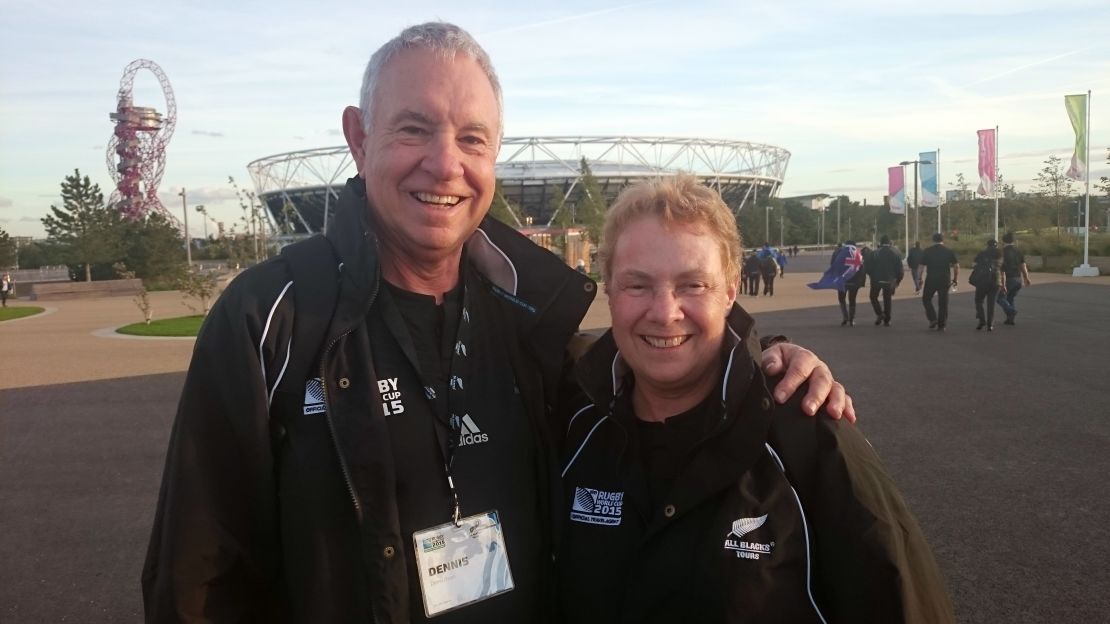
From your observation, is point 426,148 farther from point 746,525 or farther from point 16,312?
point 16,312

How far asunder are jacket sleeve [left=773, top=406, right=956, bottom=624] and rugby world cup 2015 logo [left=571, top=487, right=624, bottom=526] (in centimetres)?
44

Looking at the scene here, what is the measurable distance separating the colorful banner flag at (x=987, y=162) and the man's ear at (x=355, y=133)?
119 ft

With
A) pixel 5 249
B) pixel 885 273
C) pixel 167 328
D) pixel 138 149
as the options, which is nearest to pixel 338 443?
pixel 885 273

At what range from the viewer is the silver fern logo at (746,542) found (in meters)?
1.82

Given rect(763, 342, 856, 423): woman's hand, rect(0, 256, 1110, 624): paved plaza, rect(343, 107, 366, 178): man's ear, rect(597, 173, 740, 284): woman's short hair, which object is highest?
rect(343, 107, 366, 178): man's ear

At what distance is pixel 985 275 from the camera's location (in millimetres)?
13516

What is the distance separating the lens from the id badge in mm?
1929

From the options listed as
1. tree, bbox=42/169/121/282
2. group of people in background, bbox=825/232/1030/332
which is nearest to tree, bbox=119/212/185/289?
tree, bbox=42/169/121/282

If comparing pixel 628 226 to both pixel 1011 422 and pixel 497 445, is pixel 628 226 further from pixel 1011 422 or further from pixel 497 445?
pixel 1011 422

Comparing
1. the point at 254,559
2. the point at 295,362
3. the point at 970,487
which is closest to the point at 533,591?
the point at 254,559

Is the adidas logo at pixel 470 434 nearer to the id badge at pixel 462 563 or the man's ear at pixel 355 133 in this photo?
the id badge at pixel 462 563

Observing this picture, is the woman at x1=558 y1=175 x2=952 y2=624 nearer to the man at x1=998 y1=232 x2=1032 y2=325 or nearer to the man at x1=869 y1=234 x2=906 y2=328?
the man at x1=869 y1=234 x2=906 y2=328

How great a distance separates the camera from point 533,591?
209 cm

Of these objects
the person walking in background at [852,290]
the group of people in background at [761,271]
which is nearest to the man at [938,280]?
the person walking in background at [852,290]
